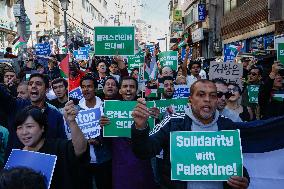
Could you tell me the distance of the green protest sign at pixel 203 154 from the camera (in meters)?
3.46

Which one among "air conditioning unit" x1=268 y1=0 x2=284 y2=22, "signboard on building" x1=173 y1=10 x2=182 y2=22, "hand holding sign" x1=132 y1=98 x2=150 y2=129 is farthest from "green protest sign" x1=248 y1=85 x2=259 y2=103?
"signboard on building" x1=173 y1=10 x2=182 y2=22

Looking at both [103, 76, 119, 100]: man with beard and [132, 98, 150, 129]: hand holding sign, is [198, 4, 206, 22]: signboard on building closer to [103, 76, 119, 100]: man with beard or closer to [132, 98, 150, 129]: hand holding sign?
[103, 76, 119, 100]: man with beard

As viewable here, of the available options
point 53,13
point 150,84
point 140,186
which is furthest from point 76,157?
point 53,13

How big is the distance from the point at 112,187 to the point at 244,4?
885 inches

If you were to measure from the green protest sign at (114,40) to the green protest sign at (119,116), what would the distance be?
226cm

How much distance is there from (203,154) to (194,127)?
9.0 inches

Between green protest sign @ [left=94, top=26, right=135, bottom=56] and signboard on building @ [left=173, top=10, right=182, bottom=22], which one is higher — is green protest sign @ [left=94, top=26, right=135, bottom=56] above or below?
below

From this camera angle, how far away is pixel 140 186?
4.75m

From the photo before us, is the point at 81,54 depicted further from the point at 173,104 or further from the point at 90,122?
the point at 90,122

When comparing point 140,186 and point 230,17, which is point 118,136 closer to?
point 140,186

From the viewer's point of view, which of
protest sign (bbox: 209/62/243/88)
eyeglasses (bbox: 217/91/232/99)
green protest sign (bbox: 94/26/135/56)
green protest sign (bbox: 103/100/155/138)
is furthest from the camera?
protest sign (bbox: 209/62/243/88)

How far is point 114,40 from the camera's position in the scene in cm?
743

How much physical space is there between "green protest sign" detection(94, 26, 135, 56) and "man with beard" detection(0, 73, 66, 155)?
234 centimetres

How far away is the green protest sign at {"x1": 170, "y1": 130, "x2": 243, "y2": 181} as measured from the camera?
346 centimetres
